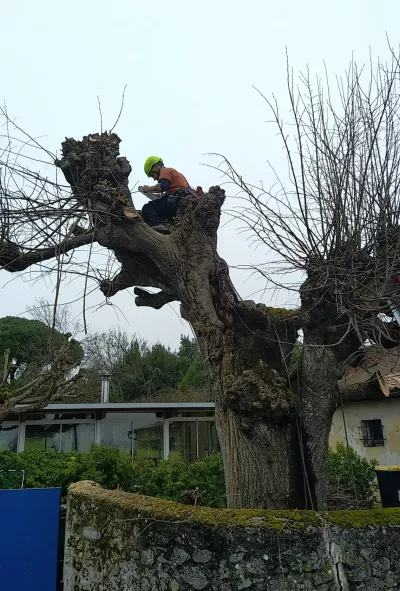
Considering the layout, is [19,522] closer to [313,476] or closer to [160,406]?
[313,476]

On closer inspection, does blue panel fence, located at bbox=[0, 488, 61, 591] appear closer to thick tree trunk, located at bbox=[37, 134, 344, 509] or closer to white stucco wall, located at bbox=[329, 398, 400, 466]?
thick tree trunk, located at bbox=[37, 134, 344, 509]

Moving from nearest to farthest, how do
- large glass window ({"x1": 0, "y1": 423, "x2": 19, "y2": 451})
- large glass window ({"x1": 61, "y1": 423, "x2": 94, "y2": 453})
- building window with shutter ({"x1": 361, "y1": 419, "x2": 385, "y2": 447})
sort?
building window with shutter ({"x1": 361, "y1": 419, "x2": 385, "y2": 447}) < large glass window ({"x1": 0, "y1": 423, "x2": 19, "y2": 451}) < large glass window ({"x1": 61, "y1": 423, "x2": 94, "y2": 453})

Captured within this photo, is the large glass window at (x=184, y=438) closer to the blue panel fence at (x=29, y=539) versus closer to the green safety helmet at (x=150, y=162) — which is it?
the blue panel fence at (x=29, y=539)

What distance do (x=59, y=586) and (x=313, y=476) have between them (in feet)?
11.3

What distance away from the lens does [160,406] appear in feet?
56.3

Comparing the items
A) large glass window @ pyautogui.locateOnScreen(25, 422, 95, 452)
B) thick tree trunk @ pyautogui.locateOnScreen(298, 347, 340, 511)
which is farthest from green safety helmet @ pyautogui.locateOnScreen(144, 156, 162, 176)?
large glass window @ pyautogui.locateOnScreen(25, 422, 95, 452)

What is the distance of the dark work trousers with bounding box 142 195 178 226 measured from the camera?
6.09 meters

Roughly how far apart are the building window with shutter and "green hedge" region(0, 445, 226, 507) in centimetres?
641

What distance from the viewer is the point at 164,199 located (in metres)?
6.08

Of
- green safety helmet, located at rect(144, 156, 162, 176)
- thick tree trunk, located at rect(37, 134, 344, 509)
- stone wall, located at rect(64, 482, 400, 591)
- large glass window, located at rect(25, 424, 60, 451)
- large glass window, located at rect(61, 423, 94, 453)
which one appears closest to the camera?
stone wall, located at rect(64, 482, 400, 591)

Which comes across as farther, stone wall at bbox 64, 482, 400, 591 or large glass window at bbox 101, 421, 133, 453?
large glass window at bbox 101, 421, 133, 453

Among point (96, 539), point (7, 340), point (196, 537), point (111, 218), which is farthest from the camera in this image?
point (7, 340)

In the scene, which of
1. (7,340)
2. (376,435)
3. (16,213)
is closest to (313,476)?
(16,213)

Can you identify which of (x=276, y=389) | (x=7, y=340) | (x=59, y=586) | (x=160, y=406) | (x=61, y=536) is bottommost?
(x=59, y=586)
